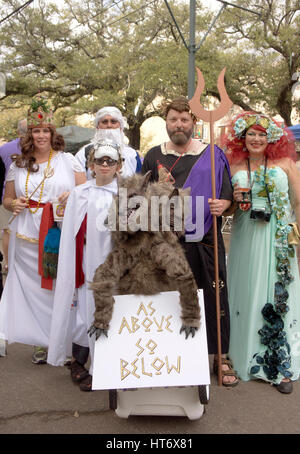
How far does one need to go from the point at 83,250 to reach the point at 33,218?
1.97 feet

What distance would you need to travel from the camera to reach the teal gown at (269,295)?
3.24 metres

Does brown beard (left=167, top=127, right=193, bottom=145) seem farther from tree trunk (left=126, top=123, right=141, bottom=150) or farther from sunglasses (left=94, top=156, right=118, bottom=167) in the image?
tree trunk (left=126, top=123, right=141, bottom=150)

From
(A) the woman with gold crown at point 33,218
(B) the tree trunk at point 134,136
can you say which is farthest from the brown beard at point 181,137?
(B) the tree trunk at point 134,136

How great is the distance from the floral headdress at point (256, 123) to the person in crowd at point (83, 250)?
100 centimetres

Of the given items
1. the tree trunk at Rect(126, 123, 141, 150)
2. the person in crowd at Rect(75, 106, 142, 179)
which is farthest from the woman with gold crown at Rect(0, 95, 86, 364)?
the tree trunk at Rect(126, 123, 141, 150)

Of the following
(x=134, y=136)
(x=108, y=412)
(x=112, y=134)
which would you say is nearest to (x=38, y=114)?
(x=112, y=134)

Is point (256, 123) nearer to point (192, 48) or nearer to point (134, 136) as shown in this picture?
point (192, 48)

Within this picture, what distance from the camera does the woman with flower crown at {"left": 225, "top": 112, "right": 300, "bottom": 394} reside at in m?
3.24

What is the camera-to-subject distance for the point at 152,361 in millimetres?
2441

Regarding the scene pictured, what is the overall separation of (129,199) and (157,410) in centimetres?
128

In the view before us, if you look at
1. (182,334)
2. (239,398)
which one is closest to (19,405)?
(182,334)

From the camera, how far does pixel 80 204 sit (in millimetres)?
3070

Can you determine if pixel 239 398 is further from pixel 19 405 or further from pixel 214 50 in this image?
pixel 214 50

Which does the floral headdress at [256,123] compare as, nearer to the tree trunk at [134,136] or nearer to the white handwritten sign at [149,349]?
the white handwritten sign at [149,349]
